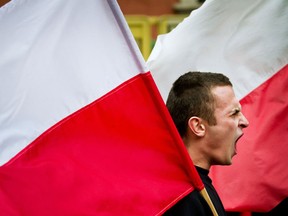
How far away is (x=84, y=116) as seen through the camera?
2.51 m

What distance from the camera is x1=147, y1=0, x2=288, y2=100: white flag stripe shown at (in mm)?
Result: 3568

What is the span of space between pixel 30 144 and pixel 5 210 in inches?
12.5

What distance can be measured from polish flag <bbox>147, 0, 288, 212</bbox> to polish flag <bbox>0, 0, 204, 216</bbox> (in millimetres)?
1046

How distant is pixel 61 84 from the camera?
96.0 inches

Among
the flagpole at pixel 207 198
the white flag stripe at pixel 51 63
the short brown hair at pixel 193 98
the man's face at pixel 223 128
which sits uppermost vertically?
the white flag stripe at pixel 51 63

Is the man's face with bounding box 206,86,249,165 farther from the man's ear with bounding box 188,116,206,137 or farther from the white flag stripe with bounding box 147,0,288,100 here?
the white flag stripe with bounding box 147,0,288,100

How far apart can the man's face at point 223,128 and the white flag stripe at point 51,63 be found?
0.40 metres

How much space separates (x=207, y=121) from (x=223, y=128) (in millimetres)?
83

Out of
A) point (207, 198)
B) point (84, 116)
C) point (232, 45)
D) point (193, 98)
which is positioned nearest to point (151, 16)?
point (232, 45)

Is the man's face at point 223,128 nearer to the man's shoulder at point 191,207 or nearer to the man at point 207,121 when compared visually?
the man at point 207,121

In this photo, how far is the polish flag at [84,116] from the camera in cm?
235

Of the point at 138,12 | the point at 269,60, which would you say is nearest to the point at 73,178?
the point at 269,60

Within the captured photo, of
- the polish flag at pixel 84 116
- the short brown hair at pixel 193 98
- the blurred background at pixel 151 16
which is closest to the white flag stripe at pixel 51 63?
the polish flag at pixel 84 116

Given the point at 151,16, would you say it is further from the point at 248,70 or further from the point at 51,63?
the point at 51,63
